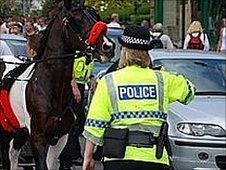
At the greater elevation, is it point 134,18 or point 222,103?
point 222,103

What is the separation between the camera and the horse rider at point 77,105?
9.90 meters

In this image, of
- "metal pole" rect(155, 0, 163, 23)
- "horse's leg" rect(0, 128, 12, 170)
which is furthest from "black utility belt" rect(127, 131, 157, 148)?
"metal pole" rect(155, 0, 163, 23)

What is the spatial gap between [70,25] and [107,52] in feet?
1.79

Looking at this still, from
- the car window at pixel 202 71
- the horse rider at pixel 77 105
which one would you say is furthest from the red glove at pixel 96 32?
the car window at pixel 202 71

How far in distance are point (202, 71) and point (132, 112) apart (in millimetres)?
6169

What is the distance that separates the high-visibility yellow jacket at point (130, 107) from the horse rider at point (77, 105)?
153 inches

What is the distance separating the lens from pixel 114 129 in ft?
17.8

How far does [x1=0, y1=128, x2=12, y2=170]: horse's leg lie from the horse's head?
176cm

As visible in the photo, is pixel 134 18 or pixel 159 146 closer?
pixel 159 146

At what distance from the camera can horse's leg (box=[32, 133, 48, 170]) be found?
8359mm

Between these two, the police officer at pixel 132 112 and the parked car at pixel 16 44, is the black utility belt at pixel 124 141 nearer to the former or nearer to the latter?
the police officer at pixel 132 112

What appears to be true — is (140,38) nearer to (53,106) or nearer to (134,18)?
(53,106)

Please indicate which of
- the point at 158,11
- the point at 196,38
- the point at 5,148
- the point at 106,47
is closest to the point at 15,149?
the point at 5,148

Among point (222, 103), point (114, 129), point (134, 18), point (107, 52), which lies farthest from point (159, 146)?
point (134, 18)
